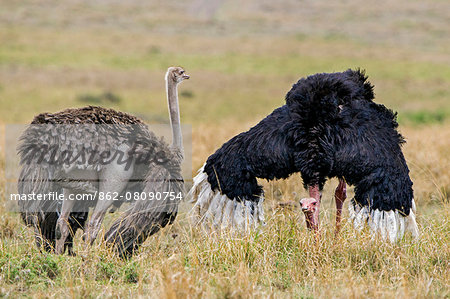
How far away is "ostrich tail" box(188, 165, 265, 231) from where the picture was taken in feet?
17.3

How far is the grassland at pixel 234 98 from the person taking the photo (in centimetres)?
465

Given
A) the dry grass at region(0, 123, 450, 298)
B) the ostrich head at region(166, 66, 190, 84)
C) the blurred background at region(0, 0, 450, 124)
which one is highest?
the blurred background at region(0, 0, 450, 124)

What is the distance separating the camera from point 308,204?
16.2 feet

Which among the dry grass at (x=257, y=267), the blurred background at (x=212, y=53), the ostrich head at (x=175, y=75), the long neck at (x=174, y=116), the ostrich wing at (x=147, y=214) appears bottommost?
the dry grass at (x=257, y=267)

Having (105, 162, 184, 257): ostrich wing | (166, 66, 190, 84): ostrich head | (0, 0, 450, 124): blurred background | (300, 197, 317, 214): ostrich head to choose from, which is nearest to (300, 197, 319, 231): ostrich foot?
(300, 197, 317, 214): ostrich head

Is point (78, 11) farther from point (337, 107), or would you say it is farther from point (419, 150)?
point (337, 107)

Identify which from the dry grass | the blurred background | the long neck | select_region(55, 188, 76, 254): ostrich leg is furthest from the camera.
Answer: the blurred background

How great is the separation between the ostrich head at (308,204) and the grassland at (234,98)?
0.20m

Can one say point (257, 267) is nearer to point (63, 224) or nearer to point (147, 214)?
point (147, 214)

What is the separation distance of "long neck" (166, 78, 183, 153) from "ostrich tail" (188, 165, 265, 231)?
0.43 metres

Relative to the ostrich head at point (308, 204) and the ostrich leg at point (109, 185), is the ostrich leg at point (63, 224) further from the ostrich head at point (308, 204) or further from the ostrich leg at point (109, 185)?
the ostrich head at point (308, 204)

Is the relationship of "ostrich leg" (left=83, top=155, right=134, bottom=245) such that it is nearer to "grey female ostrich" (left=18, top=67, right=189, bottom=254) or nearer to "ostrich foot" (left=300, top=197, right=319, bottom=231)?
"grey female ostrich" (left=18, top=67, right=189, bottom=254)

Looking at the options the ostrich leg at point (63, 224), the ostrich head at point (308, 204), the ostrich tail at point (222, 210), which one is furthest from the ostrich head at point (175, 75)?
the ostrich head at point (308, 204)

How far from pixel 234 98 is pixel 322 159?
18987mm
